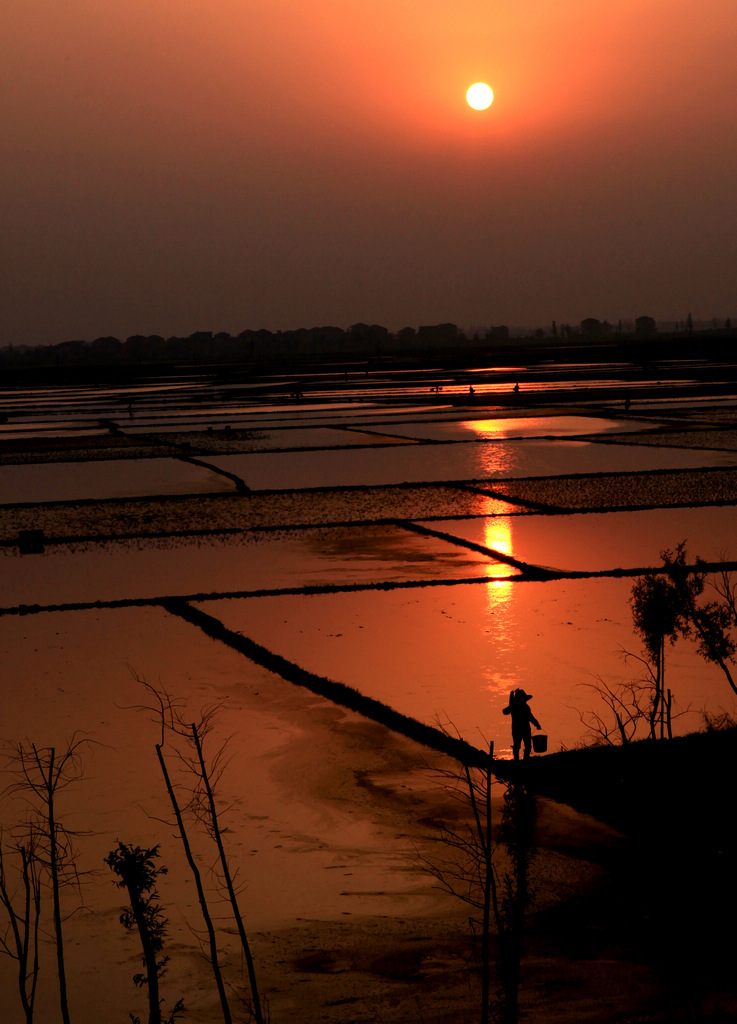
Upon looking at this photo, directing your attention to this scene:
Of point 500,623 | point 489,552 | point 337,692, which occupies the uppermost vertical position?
point 489,552

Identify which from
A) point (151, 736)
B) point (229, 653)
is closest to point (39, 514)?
point (229, 653)

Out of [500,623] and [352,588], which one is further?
[352,588]

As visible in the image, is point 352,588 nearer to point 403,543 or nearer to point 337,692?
point 403,543

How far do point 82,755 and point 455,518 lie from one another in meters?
8.70

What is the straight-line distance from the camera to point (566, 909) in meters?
4.83

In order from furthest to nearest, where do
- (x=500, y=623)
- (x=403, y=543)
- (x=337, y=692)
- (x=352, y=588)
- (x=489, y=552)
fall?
(x=403, y=543) → (x=489, y=552) → (x=352, y=588) → (x=500, y=623) → (x=337, y=692)

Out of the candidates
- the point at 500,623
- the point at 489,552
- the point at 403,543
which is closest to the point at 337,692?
the point at 500,623

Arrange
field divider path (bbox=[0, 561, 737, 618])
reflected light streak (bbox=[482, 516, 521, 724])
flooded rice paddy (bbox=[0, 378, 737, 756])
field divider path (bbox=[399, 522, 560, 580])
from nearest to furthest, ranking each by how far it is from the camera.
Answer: reflected light streak (bbox=[482, 516, 521, 724]), flooded rice paddy (bbox=[0, 378, 737, 756]), field divider path (bbox=[0, 561, 737, 618]), field divider path (bbox=[399, 522, 560, 580])

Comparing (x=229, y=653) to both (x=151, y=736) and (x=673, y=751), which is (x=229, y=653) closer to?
(x=151, y=736)

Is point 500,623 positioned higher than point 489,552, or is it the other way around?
point 489,552

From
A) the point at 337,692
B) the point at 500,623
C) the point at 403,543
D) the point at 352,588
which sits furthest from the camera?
the point at 403,543

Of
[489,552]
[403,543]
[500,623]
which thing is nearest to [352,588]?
[500,623]

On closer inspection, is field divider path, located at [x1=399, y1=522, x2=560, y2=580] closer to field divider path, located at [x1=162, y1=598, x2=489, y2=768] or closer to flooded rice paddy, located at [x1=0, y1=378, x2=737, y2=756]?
flooded rice paddy, located at [x1=0, y1=378, x2=737, y2=756]

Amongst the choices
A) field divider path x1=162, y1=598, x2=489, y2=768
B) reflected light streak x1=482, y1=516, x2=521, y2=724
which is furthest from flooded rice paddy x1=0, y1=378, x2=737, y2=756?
field divider path x1=162, y1=598, x2=489, y2=768
